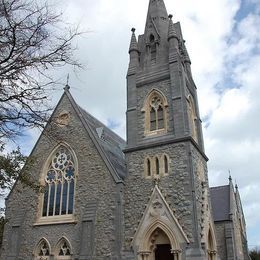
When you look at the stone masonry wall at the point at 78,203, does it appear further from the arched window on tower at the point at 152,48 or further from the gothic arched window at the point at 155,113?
the arched window on tower at the point at 152,48

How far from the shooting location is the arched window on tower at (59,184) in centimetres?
1945

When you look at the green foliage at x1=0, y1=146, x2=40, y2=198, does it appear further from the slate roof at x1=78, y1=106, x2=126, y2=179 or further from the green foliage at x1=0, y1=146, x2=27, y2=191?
the slate roof at x1=78, y1=106, x2=126, y2=179

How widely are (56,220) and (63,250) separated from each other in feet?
5.52

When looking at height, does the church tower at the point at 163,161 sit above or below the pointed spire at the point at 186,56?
below

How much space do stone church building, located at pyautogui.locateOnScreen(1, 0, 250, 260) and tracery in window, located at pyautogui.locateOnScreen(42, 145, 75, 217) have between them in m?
0.06

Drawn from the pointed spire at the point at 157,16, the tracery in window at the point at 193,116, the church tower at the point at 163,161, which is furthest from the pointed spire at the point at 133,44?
the tracery in window at the point at 193,116

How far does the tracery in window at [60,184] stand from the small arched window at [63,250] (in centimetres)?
159

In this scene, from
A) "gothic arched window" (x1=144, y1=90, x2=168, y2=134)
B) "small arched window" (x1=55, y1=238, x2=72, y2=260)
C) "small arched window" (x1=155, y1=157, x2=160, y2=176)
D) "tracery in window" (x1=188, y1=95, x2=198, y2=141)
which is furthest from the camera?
"tracery in window" (x1=188, y1=95, x2=198, y2=141)

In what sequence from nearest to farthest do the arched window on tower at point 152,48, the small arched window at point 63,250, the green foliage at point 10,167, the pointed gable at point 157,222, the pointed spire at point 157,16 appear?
the green foliage at point 10,167 < the pointed gable at point 157,222 < the small arched window at point 63,250 < the arched window on tower at point 152,48 < the pointed spire at point 157,16

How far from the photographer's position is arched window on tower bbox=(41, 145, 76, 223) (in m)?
19.5

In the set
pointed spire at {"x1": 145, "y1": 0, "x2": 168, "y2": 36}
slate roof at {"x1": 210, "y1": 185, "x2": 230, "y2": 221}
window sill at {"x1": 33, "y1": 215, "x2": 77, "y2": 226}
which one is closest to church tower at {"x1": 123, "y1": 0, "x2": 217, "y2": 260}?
pointed spire at {"x1": 145, "y1": 0, "x2": 168, "y2": 36}

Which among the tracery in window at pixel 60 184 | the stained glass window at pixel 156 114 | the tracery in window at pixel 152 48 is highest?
the tracery in window at pixel 152 48

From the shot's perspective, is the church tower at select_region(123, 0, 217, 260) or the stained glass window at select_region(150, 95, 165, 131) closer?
the church tower at select_region(123, 0, 217, 260)

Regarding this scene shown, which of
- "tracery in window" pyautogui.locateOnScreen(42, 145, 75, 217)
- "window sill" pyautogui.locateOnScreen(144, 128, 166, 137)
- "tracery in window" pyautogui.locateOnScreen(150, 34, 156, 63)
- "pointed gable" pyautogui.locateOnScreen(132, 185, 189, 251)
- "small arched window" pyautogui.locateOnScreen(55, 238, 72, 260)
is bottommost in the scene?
"small arched window" pyautogui.locateOnScreen(55, 238, 72, 260)
